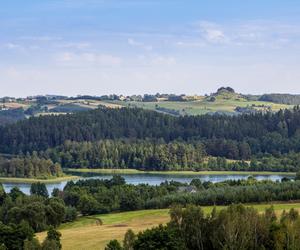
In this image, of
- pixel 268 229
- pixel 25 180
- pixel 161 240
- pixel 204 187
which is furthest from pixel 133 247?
pixel 25 180

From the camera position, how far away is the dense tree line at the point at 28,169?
518ft

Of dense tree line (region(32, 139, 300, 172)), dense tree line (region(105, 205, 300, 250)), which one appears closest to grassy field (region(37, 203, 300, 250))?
dense tree line (region(105, 205, 300, 250))

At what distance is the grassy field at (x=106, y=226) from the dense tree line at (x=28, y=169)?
73.2 meters

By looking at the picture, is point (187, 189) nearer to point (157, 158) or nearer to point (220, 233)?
point (220, 233)

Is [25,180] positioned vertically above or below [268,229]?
below

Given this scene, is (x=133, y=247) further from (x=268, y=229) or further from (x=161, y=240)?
(x=268, y=229)

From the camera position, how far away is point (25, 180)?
151 m

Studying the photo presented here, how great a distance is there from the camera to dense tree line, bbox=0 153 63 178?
518 ft

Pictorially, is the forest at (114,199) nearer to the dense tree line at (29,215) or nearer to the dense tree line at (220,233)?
the dense tree line at (29,215)

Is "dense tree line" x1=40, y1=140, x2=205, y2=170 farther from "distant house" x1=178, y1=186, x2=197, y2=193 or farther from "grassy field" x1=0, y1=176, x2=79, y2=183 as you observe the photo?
"distant house" x1=178, y1=186, x2=197, y2=193

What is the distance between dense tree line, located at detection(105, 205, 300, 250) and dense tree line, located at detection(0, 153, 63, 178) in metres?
108

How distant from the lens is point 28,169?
15862 cm

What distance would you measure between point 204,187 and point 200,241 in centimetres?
5308

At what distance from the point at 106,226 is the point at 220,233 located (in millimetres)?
25968
